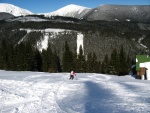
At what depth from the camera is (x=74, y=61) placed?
286ft

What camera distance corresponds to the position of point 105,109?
15.8 m

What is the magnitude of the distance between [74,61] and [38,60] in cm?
1066

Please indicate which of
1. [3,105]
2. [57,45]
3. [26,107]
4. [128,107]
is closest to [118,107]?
[128,107]

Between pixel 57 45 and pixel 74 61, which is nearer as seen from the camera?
pixel 74 61

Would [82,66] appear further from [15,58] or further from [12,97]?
[12,97]

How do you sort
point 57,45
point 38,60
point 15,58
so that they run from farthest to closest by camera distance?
point 57,45, point 38,60, point 15,58

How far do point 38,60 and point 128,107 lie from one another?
71.9m

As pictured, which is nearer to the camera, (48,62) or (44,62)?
(44,62)

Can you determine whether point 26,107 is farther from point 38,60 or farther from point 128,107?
point 38,60

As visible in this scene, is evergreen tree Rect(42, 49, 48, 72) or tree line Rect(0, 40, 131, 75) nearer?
tree line Rect(0, 40, 131, 75)

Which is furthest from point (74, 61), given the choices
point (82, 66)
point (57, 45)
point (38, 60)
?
point (57, 45)

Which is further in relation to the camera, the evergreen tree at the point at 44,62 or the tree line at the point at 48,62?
the evergreen tree at the point at 44,62

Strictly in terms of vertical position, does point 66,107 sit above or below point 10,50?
below

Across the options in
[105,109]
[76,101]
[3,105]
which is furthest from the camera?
[76,101]
